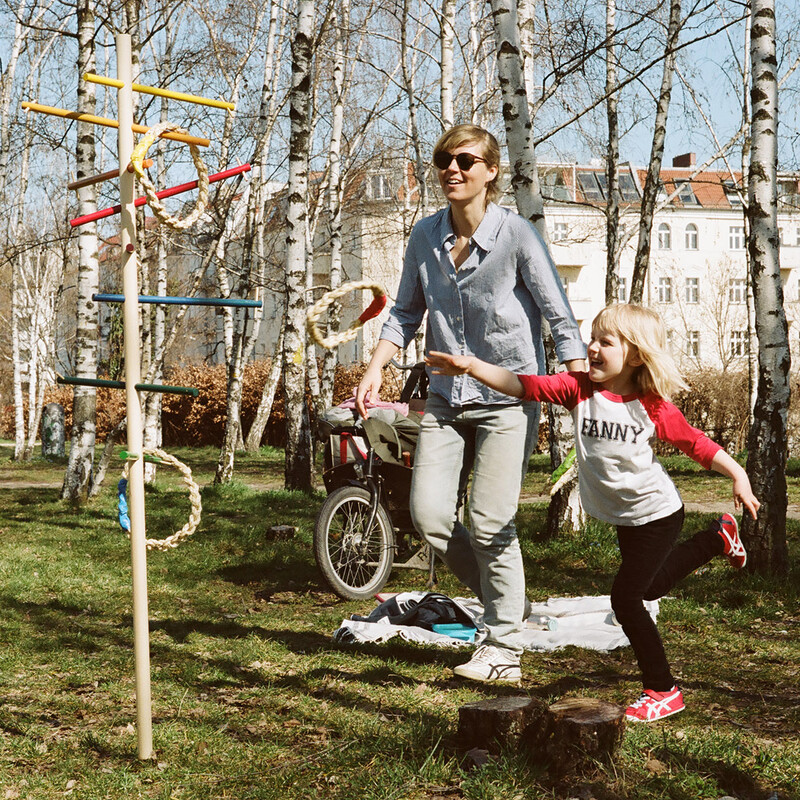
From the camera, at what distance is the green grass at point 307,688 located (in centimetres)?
298

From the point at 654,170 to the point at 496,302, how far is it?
11.5m

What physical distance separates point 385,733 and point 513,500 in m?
1.23

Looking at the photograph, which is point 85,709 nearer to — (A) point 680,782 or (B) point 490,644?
(B) point 490,644

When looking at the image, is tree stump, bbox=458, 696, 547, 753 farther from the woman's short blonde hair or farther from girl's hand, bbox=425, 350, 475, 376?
the woman's short blonde hair

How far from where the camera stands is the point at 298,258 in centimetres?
1109

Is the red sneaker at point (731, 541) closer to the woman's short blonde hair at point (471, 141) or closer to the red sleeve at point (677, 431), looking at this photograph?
the red sleeve at point (677, 431)

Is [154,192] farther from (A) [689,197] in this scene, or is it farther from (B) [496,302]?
(A) [689,197]

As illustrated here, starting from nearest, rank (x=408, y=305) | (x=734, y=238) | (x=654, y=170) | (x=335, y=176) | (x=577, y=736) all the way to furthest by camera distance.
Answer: (x=577, y=736)
(x=408, y=305)
(x=654, y=170)
(x=335, y=176)
(x=734, y=238)

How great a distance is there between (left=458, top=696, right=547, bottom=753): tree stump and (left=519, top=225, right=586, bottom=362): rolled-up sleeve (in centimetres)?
150

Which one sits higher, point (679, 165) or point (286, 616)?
point (679, 165)

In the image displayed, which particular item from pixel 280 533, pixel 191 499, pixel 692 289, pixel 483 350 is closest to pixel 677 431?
pixel 483 350

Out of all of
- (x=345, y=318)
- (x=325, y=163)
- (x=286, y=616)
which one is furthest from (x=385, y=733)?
(x=345, y=318)

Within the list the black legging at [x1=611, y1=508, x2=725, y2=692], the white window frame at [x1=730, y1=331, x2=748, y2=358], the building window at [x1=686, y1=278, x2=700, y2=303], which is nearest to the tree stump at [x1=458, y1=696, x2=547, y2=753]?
the black legging at [x1=611, y1=508, x2=725, y2=692]

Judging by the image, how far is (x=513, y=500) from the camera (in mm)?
4191
